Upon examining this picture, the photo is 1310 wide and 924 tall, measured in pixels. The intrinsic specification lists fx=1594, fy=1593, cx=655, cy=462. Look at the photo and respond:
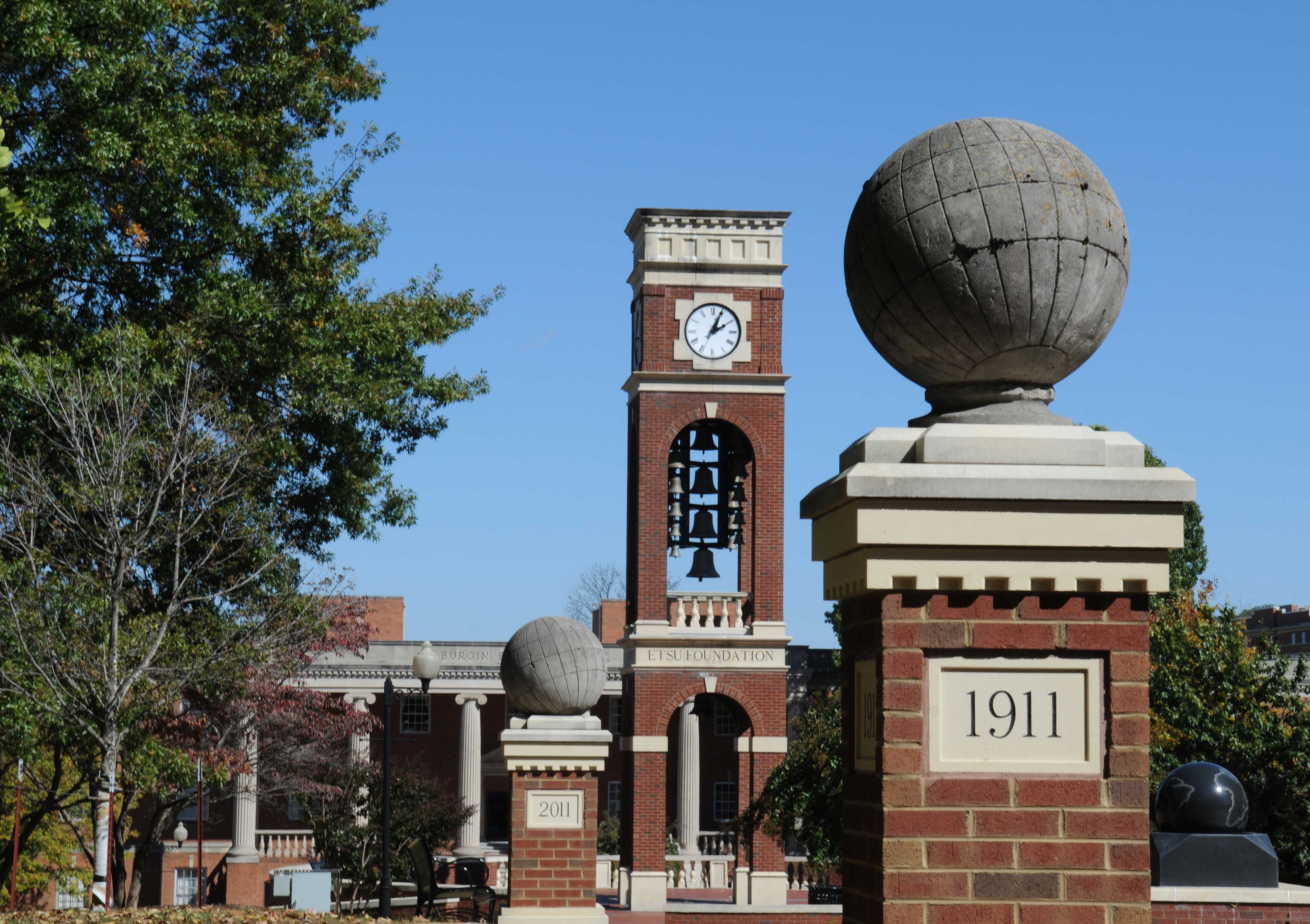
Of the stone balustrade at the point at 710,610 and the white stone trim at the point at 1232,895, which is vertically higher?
the stone balustrade at the point at 710,610

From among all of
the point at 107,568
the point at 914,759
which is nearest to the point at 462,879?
the point at 107,568

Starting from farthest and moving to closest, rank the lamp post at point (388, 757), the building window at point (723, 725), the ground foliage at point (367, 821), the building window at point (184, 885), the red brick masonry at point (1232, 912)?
1. the building window at point (723, 725)
2. the building window at point (184, 885)
3. the ground foliage at point (367, 821)
4. the lamp post at point (388, 757)
5. the red brick masonry at point (1232, 912)

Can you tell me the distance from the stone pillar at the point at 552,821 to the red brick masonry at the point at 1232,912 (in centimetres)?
490

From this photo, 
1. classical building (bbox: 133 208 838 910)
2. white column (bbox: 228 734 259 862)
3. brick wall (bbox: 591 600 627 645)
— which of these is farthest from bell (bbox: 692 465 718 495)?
brick wall (bbox: 591 600 627 645)

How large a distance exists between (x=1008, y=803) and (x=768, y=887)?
29.3 m

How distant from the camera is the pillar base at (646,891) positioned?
106 ft

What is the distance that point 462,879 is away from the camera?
36.2m

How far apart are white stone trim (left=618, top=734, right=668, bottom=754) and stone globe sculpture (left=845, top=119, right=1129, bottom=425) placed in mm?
28470

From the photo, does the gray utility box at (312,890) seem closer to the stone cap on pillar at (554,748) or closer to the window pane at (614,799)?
the stone cap on pillar at (554,748)

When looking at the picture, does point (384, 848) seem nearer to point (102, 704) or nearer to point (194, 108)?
point (102, 704)

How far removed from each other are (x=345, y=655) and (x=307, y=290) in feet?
100

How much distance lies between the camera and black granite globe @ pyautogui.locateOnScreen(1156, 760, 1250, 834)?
12.8 meters

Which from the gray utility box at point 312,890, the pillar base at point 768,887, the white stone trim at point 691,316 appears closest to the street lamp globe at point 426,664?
the gray utility box at point 312,890

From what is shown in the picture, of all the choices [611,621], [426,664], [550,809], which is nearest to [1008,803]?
[550,809]
